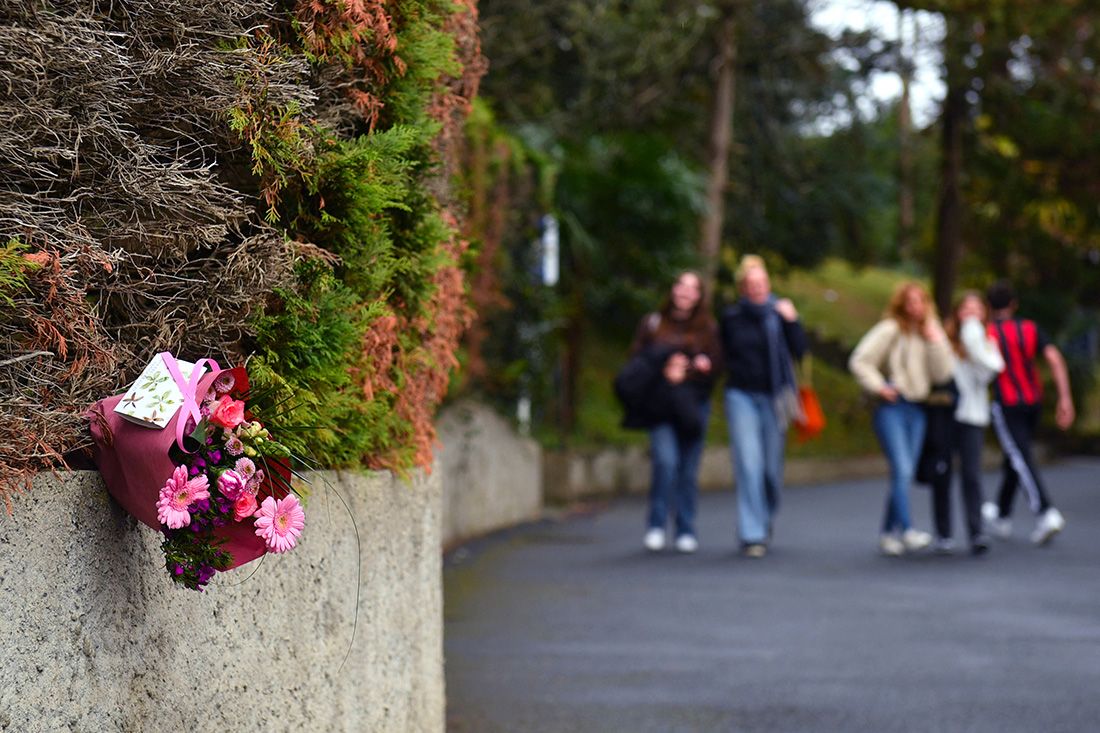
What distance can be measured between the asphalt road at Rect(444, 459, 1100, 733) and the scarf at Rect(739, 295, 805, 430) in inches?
42.3

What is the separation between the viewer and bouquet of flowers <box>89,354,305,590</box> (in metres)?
2.54

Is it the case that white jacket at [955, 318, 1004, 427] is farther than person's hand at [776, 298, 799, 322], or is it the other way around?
white jacket at [955, 318, 1004, 427]

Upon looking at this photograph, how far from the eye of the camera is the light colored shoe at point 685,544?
963cm

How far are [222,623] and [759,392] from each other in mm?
6853

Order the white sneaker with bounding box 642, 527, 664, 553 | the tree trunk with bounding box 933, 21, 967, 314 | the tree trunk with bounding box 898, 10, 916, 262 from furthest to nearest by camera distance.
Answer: the tree trunk with bounding box 933, 21, 967, 314, the tree trunk with bounding box 898, 10, 916, 262, the white sneaker with bounding box 642, 527, 664, 553

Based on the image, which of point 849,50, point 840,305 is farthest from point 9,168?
point 840,305

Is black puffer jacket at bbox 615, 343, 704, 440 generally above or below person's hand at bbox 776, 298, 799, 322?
below

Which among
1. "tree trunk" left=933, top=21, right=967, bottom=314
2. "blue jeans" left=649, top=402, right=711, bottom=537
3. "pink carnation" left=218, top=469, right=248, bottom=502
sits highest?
"tree trunk" left=933, top=21, right=967, bottom=314

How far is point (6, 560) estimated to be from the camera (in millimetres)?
2383

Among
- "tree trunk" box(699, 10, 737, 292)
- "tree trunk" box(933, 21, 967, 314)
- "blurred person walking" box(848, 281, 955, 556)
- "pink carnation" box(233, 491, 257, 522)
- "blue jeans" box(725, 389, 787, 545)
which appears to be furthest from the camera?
"tree trunk" box(933, 21, 967, 314)

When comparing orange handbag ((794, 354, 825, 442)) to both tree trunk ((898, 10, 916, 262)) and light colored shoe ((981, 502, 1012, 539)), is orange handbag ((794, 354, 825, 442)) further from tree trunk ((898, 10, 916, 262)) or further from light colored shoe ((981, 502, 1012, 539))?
tree trunk ((898, 10, 916, 262))

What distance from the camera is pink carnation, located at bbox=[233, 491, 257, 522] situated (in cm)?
257

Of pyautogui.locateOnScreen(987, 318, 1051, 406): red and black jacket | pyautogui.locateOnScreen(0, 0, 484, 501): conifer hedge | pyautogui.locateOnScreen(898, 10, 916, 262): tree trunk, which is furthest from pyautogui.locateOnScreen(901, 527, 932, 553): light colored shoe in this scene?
pyautogui.locateOnScreen(898, 10, 916, 262): tree trunk

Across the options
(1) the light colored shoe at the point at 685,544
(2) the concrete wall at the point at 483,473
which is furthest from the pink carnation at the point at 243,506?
(1) the light colored shoe at the point at 685,544
